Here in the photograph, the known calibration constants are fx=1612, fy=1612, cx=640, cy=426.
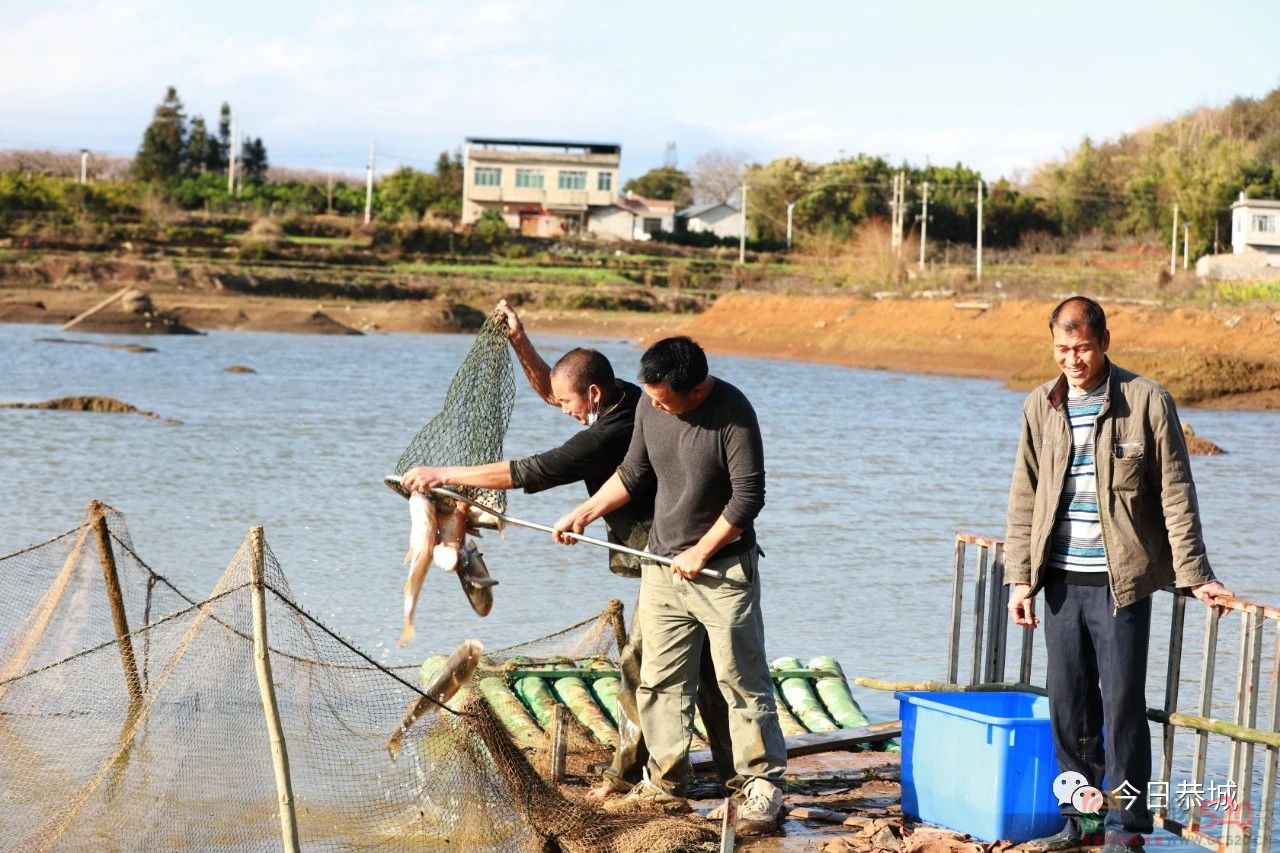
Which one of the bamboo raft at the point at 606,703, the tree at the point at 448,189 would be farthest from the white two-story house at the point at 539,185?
the bamboo raft at the point at 606,703

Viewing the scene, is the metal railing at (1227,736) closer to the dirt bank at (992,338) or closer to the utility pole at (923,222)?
the dirt bank at (992,338)

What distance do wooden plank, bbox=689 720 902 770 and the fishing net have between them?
1.52 m

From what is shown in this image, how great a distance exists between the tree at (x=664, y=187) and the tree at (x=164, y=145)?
31.5 metres

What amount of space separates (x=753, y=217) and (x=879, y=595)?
81707 millimetres

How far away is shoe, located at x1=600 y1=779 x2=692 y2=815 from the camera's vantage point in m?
5.78

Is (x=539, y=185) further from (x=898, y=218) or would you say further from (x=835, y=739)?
(x=835, y=739)

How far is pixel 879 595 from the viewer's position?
40.5ft

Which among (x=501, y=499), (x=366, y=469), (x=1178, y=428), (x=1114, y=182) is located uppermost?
(x=1114, y=182)

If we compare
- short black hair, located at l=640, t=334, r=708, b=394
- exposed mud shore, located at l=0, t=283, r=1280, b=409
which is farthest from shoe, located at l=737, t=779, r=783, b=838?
exposed mud shore, located at l=0, t=283, r=1280, b=409

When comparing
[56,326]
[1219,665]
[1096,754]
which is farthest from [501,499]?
[56,326]

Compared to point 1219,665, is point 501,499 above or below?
above

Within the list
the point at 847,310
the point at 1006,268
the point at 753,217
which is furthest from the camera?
the point at 753,217

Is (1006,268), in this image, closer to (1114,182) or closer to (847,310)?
(847,310)

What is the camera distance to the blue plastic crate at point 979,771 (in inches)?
213
